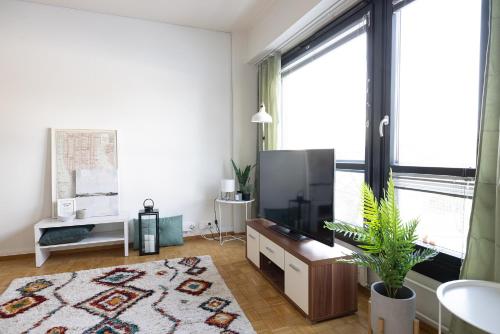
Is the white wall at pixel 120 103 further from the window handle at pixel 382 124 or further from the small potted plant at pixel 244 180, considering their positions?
the window handle at pixel 382 124

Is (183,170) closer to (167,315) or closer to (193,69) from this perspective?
(193,69)

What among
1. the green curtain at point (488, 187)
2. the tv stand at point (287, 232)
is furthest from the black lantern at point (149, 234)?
the green curtain at point (488, 187)

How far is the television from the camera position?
2056 millimetres

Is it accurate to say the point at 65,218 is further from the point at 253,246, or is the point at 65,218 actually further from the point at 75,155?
the point at 253,246

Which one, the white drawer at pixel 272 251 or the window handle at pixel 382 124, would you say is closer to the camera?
the window handle at pixel 382 124

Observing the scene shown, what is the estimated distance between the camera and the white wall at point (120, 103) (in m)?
3.13

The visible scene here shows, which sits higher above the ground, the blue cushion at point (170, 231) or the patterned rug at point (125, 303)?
the blue cushion at point (170, 231)

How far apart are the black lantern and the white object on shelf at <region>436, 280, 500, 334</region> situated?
2.84 m

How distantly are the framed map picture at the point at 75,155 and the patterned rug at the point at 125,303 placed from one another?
3.37 ft

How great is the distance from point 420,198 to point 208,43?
320 centimetres

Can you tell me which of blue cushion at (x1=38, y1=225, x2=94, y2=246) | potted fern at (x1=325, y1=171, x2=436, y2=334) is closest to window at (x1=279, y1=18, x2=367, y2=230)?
potted fern at (x1=325, y1=171, x2=436, y2=334)

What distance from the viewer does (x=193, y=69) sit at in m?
3.80

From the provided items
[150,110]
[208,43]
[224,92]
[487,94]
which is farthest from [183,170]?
[487,94]

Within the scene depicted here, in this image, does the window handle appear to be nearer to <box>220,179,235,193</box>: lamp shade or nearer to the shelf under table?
<box>220,179,235,193</box>: lamp shade
